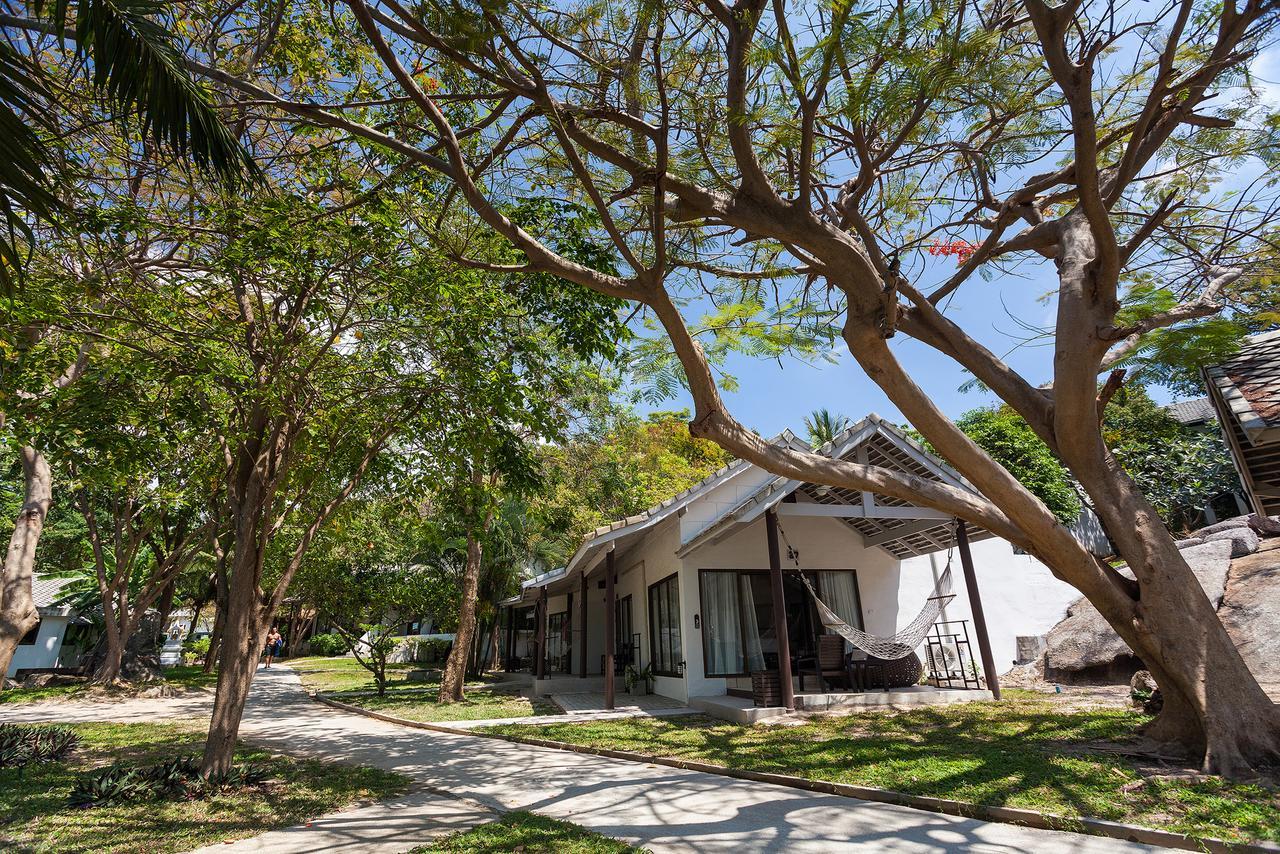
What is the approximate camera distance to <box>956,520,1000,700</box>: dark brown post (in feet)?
31.5

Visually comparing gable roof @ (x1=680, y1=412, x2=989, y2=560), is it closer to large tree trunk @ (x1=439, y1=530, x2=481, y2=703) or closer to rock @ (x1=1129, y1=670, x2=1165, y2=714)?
rock @ (x1=1129, y1=670, x2=1165, y2=714)

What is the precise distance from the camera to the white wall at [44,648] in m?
20.1

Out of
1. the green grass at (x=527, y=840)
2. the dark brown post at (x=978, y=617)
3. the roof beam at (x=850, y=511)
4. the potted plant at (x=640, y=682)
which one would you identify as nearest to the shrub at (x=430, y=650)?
the potted plant at (x=640, y=682)

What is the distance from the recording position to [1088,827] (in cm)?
380

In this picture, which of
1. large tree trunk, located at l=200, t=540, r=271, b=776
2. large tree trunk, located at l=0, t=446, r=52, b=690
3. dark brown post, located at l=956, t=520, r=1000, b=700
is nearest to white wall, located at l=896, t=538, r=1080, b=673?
dark brown post, located at l=956, t=520, r=1000, b=700

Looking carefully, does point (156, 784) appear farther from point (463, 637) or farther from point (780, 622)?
point (463, 637)

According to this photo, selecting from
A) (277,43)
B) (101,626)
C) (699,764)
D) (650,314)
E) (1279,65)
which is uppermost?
(277,43)

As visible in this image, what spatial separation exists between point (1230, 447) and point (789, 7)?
5130 millimetres

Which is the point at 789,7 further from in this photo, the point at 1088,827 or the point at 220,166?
the point at 1088,827

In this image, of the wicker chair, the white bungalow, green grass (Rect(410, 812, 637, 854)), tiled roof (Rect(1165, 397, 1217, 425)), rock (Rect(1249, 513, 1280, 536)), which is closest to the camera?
green grass (Rect(410, 812, 637, 854))

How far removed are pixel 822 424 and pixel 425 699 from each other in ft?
63.7

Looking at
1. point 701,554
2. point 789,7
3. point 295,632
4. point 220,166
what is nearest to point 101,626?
point 295,632

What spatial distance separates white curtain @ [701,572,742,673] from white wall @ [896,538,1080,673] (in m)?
3.56

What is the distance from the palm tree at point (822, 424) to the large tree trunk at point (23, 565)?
23.6m
